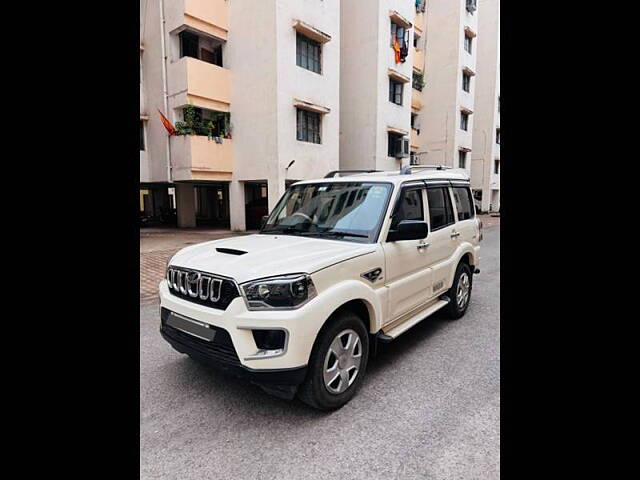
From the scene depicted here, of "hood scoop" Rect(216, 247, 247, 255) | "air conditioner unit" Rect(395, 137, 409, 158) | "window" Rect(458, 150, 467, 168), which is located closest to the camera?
"hood scoop" Rect(216, 247, 247, 255)

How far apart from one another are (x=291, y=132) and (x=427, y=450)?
12771 mm

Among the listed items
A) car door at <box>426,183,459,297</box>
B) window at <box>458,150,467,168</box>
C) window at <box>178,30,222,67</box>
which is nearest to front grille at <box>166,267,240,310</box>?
car door at <box>426,183,459,297</box>

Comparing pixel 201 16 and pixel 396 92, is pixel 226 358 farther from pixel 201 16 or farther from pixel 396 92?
pixel 396 92

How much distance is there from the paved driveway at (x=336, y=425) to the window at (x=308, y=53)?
1328 centimetres

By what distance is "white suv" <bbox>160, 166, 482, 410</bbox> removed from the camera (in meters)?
2.53

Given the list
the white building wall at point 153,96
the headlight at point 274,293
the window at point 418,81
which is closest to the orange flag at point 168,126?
the white building wall at point 153,96

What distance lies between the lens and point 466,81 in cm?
2600

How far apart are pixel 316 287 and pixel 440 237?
2.21 metres

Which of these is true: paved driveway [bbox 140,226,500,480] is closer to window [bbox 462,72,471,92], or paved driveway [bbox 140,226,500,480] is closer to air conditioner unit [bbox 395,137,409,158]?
air conditioner unit [bbox 395,137,409,158]

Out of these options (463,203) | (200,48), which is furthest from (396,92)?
(463,203)

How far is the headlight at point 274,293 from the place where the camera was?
2.54 m

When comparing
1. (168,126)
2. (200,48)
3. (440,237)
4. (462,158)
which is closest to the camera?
(440,237)

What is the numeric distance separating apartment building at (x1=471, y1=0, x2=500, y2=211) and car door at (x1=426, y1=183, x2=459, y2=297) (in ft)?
87.0

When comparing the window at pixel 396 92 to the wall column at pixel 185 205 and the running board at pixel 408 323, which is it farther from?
the running board at pixel 408 323
